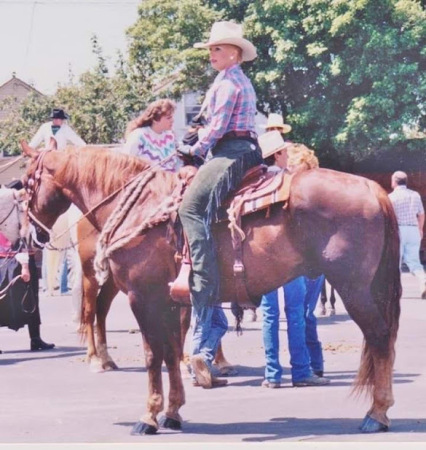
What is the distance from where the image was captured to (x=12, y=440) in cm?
847

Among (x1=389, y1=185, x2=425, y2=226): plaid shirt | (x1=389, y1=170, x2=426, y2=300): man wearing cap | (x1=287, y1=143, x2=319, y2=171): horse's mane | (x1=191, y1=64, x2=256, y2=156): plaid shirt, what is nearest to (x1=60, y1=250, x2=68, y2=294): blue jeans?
(x1=389, y1=170, x2=426, y2=300): man wearing cap

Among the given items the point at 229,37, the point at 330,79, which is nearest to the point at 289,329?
the point at 229,37

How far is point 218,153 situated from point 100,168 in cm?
117

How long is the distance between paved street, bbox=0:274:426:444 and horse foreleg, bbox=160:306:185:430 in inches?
5.6

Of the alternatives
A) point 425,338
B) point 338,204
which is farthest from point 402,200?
point 338,204

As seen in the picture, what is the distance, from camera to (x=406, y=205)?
20125 millimetres

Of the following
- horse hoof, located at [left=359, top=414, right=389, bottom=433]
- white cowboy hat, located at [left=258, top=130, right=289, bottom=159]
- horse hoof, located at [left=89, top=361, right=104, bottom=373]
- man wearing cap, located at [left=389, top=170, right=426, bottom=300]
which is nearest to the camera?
horse hoof, located at [left=359, top=414, right=389, bottom=433]

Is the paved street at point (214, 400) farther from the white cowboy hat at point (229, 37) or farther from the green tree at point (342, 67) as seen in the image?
the green tree at point (342, 67)

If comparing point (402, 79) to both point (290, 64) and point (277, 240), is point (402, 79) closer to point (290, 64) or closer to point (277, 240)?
point (290, 64)

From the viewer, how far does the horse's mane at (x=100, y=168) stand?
942 cm

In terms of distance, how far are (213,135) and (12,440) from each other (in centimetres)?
250

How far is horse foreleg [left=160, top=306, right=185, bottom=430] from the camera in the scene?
29.1 feet

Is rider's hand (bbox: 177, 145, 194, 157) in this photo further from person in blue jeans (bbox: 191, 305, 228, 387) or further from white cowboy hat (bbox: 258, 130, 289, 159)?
person in blue jeans (bbox: 191, 305, 228, 387)

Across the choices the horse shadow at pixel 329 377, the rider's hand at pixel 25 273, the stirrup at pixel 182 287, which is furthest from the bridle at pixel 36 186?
the rider's hand at pixel 25 273
